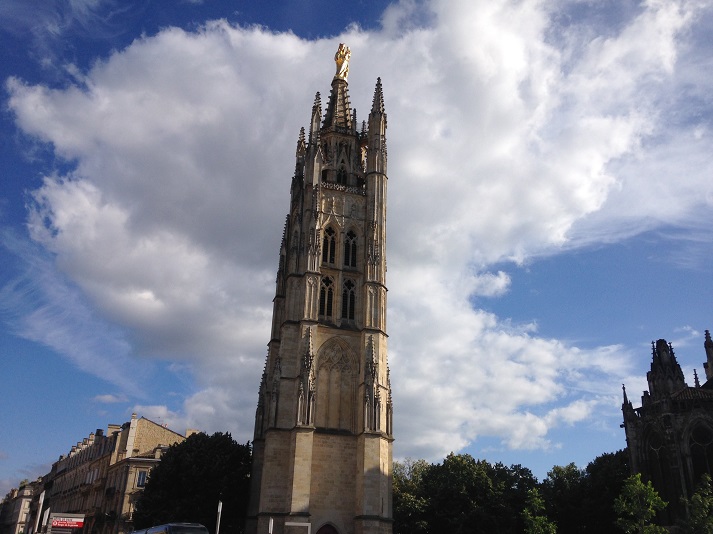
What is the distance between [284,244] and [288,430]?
16.9 m

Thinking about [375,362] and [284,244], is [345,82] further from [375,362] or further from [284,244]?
[375,362]

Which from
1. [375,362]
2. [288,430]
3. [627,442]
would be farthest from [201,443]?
[627,442]

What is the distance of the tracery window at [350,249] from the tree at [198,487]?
51.4 feet

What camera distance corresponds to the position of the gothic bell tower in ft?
129

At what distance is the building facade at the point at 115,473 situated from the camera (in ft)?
183

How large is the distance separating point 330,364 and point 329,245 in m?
9.01

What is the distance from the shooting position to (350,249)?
47.5m

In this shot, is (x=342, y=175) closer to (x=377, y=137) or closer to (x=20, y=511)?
(x=377, y=137)

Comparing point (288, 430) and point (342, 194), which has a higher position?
point (342, 194)

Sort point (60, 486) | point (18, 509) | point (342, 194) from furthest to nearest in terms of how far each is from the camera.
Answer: point (18, 509) < point (60, 486) < point (342, 194)

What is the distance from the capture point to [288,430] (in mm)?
41281

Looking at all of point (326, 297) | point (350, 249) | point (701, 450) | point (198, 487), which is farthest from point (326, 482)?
point (701, 450)

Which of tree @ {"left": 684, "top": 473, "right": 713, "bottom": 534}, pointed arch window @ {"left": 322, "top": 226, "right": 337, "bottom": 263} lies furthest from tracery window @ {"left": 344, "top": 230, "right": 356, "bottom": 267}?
tree @ {"left": 684, "top": 473, "right": 713, "bottom": 534}

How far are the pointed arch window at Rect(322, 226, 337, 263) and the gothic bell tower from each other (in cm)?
7
